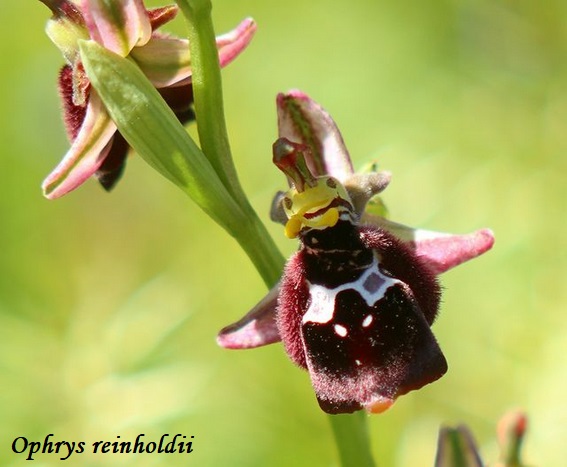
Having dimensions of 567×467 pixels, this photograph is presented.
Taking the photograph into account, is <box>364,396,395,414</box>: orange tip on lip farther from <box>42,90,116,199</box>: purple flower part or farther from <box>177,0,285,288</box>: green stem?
<box>42,90,116,199</box>: purple flower part

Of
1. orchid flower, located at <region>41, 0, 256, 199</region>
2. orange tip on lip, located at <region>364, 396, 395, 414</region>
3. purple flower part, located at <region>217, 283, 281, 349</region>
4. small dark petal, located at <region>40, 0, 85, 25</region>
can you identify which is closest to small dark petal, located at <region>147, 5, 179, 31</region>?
orchid flower, located at <region>41, 0, 256, 199</region>

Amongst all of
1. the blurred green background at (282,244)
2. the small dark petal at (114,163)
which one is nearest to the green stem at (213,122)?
the small dark petal at (114,163)

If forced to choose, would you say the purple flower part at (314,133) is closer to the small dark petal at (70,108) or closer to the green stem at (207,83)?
the green stem at (207,83)

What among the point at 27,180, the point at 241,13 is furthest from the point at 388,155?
the point at 27,180

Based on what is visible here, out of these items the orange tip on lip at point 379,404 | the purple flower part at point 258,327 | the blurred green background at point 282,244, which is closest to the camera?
the orange tip on lip at point 379,404

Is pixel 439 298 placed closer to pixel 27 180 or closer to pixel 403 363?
pixel 403 363

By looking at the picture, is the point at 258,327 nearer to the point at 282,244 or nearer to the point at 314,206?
the point at 314,206

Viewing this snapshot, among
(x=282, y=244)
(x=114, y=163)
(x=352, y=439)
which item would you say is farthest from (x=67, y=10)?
(x=282, y=244)
